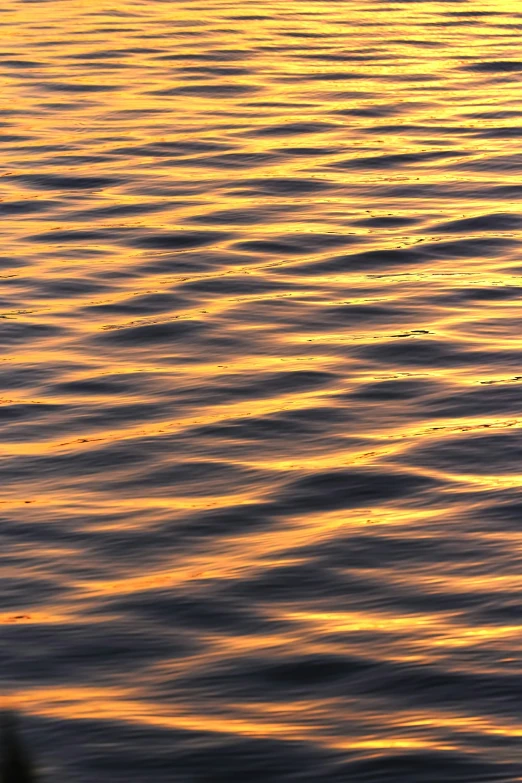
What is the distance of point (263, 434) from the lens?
247 inches

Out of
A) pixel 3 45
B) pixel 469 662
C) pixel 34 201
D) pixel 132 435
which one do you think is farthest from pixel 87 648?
pixel 3 45

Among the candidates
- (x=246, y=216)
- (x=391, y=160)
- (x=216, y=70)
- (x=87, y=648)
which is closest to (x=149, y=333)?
(x=246, y=216)

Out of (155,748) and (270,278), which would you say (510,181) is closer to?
(270,278)

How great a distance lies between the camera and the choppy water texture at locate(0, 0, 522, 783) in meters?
4.23

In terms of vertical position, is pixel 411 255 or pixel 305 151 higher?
pixel 305 151

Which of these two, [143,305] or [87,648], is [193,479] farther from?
[143,305]

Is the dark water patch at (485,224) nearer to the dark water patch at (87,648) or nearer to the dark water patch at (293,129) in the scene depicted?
the dark water patch at (293,129)

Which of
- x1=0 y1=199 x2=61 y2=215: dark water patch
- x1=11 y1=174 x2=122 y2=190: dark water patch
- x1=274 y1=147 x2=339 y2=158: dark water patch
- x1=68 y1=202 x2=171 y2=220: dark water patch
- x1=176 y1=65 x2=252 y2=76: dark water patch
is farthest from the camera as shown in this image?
x1=176 y1=65 x2=252 y2=76: dark water patch

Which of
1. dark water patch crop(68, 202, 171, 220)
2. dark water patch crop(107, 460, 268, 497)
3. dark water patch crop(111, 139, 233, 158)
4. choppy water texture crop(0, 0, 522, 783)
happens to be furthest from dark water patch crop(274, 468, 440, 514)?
dark water patch crop(111, 139, 233, 158)

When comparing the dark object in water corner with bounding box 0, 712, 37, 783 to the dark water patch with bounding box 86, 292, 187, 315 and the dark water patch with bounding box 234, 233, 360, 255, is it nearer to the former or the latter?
the dark water patch with bounding box 86, 292, 187, 315

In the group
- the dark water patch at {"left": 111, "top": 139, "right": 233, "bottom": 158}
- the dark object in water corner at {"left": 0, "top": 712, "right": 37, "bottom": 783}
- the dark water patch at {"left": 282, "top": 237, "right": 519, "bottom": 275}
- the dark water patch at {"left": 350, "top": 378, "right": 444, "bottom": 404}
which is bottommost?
the dark object in water corner at {"left": 0, "top": 712, "right": 37, "bottom": 783}

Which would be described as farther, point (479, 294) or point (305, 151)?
point (305, 151)

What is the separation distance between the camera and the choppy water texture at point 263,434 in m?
4.23

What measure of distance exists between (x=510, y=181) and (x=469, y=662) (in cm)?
641
